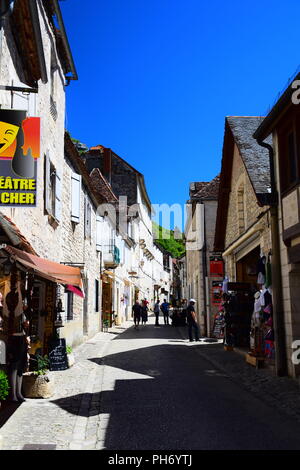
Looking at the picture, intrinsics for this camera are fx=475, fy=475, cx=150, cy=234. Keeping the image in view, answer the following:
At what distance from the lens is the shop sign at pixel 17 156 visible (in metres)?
7.11

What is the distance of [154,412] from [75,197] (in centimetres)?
996

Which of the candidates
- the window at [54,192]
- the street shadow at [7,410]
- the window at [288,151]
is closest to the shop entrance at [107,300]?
the window at [54,192]

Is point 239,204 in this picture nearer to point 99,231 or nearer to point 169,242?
point 99,231

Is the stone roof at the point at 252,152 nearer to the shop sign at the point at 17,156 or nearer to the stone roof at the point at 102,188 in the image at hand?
the shop sign at the point at 17,156

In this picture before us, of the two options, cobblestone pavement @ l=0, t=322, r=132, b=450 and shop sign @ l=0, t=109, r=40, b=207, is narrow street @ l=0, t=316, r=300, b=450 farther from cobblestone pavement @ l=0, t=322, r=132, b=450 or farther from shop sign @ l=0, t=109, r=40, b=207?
shop sign @ l=0, t=109, r=40, b=207

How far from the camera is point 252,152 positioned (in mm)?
13273

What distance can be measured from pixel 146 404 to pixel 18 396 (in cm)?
204

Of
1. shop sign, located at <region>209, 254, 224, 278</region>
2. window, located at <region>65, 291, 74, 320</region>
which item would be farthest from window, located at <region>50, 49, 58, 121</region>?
shop sign, located at <region>209, 254, 224, 278</region>

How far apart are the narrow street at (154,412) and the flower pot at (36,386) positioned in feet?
0.57

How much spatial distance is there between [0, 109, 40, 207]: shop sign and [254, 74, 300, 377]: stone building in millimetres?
5009

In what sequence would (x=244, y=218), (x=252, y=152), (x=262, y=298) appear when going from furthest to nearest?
(x=244, y=218) → (x=252, y=152) → (x=262, y=298)

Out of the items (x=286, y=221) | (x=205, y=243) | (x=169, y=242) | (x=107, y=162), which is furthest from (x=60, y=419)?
(x=169, y=242)

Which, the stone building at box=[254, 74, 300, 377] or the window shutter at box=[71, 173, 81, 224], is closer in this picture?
the stone building at box=[254, 74, 300, 377]

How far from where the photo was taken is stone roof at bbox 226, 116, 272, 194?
11729 mm
